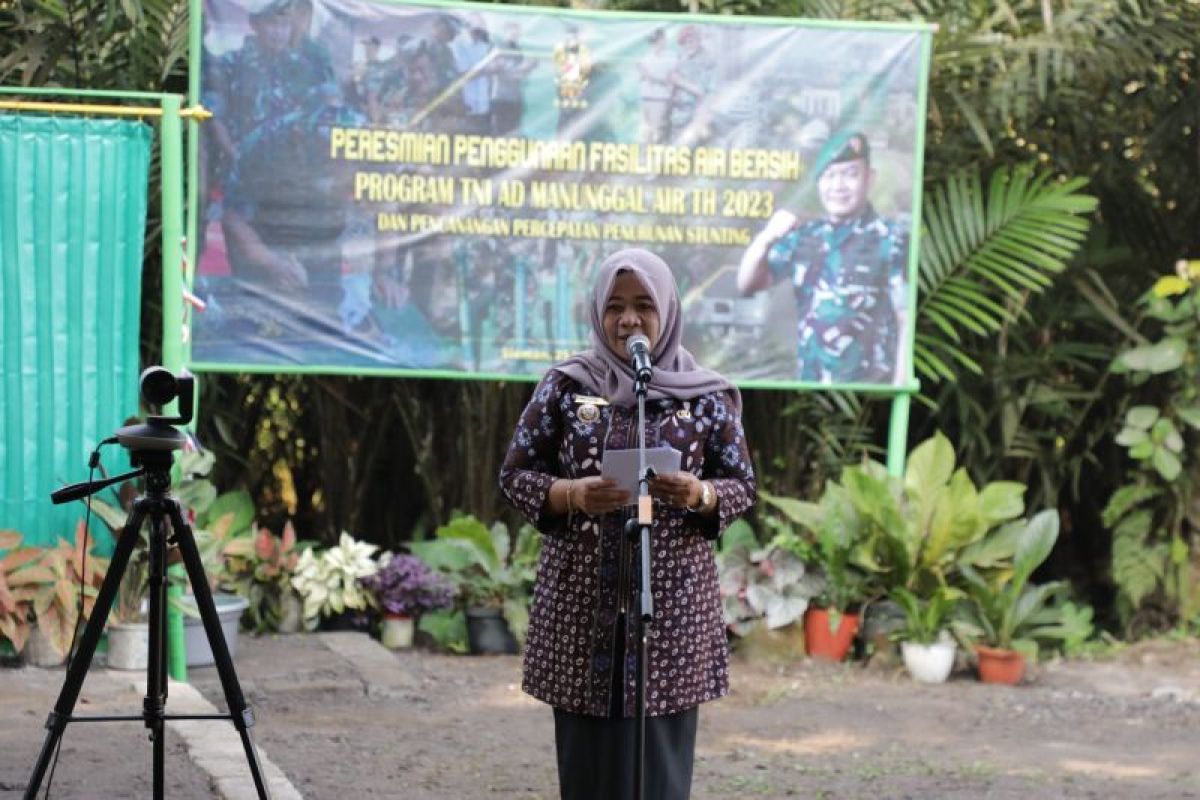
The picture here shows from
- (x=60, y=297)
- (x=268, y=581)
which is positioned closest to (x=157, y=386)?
(x=60, y=297)

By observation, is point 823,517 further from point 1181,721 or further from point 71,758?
point 71,758

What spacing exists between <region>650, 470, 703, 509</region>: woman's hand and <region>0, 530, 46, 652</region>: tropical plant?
3.75m

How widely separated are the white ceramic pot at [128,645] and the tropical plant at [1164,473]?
447cm

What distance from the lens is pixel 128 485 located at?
→ 22.4ft

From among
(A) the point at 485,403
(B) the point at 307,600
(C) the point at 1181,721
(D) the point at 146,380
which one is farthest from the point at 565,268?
(D) the point at 146,380

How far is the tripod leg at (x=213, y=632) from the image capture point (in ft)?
12.9

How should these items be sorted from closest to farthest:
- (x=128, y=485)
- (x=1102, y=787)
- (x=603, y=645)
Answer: (x=603, y=645) → (x=1102, y=787) → (x=128, y=485)

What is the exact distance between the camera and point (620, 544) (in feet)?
12.4

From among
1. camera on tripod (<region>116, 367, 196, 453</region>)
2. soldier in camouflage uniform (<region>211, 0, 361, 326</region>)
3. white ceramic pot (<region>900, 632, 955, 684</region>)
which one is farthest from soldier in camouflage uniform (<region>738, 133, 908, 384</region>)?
camera on tripod (<region>116, 367, 196, 453</region>)

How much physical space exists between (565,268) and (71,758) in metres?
3.35

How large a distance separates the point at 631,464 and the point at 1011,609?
473 centimetres

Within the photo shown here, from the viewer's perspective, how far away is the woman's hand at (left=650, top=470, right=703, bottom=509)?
11.8 ft

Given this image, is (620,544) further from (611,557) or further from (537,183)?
(537,183)

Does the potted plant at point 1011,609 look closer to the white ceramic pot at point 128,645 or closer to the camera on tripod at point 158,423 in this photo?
the white ceramic pot at point 128,645
